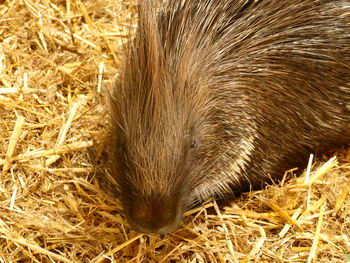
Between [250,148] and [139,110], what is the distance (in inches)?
26.6

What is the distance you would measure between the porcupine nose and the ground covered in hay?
0.33 meters

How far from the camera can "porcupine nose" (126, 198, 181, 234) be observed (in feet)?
6.44

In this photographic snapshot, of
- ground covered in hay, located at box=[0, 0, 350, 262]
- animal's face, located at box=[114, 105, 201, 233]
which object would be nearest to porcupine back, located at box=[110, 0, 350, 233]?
animal's face, located at box=[114, 105, 201, 233]

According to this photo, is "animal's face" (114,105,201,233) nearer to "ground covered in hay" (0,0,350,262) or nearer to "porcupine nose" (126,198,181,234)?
"porcupine nose" (126,198,181,234)

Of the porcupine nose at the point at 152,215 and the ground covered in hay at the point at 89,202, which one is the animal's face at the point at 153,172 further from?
the ground covered in hay at the point at 89,202

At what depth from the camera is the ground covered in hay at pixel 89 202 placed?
7.61ft

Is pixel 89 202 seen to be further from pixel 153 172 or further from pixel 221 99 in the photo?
pixel 221 99

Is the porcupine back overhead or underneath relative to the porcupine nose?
overhead

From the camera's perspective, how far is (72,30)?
331 centimetres

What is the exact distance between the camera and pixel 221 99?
92.4 inches

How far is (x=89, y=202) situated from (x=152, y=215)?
2.10ft

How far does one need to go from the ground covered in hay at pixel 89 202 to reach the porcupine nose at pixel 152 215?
1.10 feet

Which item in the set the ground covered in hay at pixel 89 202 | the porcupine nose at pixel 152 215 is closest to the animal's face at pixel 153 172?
the porcupine nose at pixel 152 215

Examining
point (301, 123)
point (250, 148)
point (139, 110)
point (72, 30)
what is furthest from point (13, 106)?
point (301, 123)
